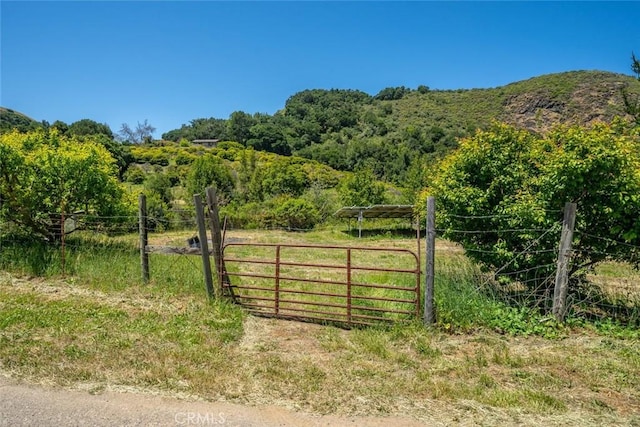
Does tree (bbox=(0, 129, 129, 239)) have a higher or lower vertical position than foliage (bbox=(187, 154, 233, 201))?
lower

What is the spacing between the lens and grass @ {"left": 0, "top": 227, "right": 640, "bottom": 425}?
4074mm

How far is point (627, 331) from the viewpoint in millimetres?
5715

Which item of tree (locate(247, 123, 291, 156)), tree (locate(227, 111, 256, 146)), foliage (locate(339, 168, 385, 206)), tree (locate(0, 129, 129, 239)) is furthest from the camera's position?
tree (locate(227, 111, 256, 146))

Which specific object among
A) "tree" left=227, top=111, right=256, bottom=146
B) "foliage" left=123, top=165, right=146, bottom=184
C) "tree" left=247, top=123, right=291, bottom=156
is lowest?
"foliage" left=123, top=165, right=146, bottom=184

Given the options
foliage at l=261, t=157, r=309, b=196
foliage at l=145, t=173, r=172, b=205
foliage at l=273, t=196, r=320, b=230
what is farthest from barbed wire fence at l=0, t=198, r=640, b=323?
foliage at l=261, t=157, r=309, b=196

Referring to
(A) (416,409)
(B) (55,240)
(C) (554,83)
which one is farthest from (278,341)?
(C) (554,83)

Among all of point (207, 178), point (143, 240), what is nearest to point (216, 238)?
point (143, 240)

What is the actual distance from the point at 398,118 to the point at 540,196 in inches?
3562

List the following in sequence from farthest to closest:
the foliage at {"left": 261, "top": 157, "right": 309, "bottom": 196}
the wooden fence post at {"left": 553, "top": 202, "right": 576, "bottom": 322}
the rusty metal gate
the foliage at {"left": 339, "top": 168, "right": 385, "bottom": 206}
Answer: the foliage at {"left": 261, "top": 157, "right": 309, "bottom": 196} < the foliage at {"left": 339, "top": 168, "right": 385, "bottom": 206} < the rusty metal gate < the wooden fence post at {"left": 553, "top": 202, "right": 576, "bottom": 322}

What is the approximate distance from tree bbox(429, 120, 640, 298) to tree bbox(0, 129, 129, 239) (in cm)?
978

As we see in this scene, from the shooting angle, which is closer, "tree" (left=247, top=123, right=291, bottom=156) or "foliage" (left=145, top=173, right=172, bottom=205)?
"foliage" (left=145, top=173, right=172, bottom=205)

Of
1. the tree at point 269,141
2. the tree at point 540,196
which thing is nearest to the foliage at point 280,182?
the tree at point 540,196

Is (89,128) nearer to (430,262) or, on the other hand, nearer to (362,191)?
(362,191)

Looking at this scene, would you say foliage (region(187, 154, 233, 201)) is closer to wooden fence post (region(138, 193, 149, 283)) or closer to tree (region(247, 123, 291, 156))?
wooden fence post (region(138, 193, 149, 283))
